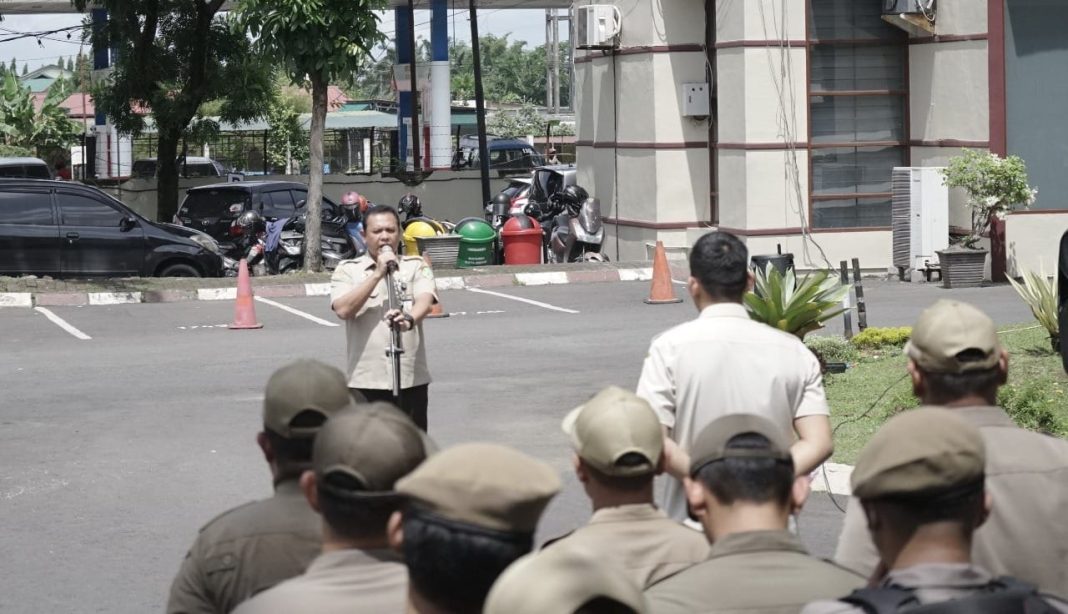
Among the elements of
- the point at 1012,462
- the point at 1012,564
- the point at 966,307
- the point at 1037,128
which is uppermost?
the point at 1037,128

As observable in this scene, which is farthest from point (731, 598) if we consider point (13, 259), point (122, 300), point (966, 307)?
point (13, 259)

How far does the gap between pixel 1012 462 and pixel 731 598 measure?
3.57 ft

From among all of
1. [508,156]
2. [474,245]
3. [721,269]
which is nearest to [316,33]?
[474,245]

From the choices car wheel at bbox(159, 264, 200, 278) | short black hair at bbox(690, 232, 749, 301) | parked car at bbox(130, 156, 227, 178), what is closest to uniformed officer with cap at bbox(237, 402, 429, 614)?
short black hair at bbox(690, 232, 749, 301)

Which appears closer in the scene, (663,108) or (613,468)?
(613,468)

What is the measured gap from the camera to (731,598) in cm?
333

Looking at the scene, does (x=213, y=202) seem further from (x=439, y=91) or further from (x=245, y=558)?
(x=245, y=558)

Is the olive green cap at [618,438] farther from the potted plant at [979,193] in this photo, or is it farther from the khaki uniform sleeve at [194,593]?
the potted plant at [979,193]

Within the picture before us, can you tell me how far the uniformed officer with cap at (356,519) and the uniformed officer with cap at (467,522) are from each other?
41 cm

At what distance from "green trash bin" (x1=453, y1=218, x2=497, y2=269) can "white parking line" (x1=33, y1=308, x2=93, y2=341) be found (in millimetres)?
6797

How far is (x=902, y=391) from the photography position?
452 inches

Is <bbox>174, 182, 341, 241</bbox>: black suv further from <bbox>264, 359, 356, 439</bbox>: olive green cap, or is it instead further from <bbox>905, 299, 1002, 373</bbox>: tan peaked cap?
<bbox>905, 299, 1002, 373</bbox>: tan peaked cap

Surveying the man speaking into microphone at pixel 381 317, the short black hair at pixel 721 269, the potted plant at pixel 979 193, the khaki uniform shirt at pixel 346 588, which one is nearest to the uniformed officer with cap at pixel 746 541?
the khaki uniform shirt at pixel 346 588

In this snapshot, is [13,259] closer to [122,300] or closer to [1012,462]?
[122,300]
